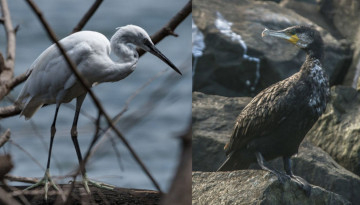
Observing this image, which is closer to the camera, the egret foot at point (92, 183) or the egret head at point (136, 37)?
the egret head at point (136, 37)

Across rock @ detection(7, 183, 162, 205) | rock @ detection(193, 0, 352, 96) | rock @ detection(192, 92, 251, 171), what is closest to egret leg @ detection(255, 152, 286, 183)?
rock @ detection(192, 92, 251, 171)

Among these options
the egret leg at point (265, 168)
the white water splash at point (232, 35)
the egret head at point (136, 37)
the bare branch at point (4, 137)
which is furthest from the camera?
the white water splash at point (232, 35)

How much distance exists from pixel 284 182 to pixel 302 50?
22.7 inches

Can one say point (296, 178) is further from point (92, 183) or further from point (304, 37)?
point (92, 183)

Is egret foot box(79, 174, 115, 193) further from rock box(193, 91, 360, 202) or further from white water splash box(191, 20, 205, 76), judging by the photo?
white water splash box(191, 20, 205, 76)

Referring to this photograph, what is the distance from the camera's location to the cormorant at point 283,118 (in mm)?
2621

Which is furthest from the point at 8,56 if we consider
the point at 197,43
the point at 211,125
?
the point at 211,125

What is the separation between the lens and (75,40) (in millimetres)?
2633

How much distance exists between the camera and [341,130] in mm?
2703

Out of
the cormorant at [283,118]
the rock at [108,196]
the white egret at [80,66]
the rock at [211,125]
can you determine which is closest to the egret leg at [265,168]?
the cormorant at [283,118]

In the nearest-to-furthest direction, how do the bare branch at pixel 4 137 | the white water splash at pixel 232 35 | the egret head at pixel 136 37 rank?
1. the bare branch at pixel 4 137
2. the egret head at pixel 136 37
3. the white water splash at pixel 232 35

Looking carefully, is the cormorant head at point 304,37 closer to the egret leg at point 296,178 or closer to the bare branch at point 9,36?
the egret leg at point 296,178

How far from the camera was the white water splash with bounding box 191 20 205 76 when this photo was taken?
2723 millimetres

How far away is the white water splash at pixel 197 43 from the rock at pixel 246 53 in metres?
0.01
